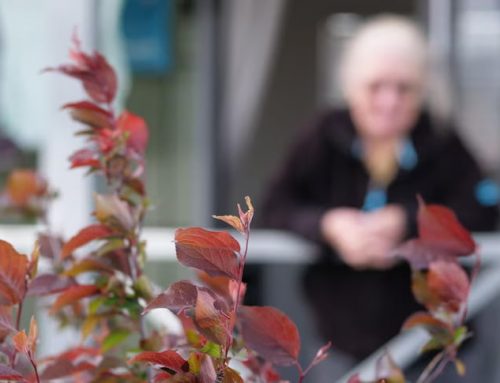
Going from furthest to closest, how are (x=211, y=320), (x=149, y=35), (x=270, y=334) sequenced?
(x=149, y=35) → (x=270, y=334) → (x=211, y=320)

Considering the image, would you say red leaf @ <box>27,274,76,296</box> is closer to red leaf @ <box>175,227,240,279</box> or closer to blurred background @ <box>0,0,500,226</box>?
red leaf @ <box>175,227,240,279</box>

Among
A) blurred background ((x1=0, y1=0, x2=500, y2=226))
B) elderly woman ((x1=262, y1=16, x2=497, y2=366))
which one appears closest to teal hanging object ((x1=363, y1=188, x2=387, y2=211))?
elderly woman ((x1=262, y1=16, x2=497, y2=366))

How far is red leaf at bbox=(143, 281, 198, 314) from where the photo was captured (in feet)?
2.41

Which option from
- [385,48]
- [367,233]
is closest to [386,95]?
[385,48]

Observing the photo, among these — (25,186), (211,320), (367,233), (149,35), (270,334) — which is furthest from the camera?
(149,35)

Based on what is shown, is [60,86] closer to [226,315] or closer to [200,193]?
[226,315]

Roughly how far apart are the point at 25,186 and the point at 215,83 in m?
4.77

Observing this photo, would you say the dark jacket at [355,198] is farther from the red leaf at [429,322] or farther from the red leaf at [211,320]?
the red leaf at [211,320]

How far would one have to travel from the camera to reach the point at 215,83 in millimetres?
5957

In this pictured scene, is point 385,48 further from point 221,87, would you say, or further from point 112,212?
point 221,87

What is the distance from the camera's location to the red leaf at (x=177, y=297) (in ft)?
2.41

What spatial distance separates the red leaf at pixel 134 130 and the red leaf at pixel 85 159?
0.05 metres

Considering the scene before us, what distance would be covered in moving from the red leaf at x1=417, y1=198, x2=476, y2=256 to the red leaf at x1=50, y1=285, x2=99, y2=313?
13.3 inches

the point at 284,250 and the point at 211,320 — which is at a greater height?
the point at 211,320
